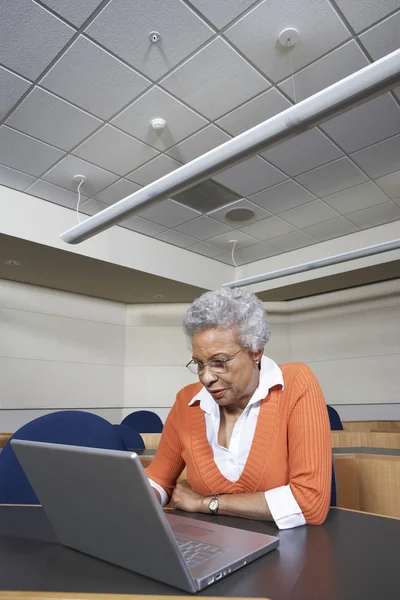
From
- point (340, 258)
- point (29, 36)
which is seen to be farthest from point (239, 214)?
point (29, 36)

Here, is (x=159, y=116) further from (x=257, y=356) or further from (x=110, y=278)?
(x=110, y=278)

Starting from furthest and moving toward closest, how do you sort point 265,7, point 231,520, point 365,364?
point 365,364, point 265,7, point 231,520

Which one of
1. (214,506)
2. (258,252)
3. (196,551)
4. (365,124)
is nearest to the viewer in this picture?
(196,551)

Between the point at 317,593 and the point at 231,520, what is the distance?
515 millimetres

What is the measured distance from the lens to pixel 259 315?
57.7 inches

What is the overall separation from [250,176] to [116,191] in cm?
140

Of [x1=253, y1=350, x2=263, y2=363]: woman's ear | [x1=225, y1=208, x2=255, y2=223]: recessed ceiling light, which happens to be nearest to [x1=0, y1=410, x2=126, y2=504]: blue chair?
[x1=253, y1=350, x2=263, y2=363]: woman's ear

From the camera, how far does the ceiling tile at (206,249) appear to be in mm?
6125

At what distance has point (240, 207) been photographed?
5.00 m

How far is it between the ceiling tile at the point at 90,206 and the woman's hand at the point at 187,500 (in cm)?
406

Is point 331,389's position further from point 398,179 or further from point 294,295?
point 398,179

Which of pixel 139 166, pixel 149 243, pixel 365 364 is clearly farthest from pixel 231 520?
pixel 365 364

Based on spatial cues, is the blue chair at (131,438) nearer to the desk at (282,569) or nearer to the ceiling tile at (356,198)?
the desk at (282,569)

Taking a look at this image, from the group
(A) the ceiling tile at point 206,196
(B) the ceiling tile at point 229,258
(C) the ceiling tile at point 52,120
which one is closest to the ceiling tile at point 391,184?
(A) the ceiling tile at point 206,196
